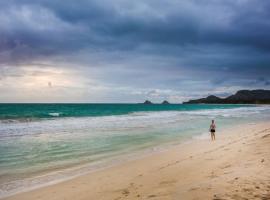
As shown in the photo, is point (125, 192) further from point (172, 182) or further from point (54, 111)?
point (54, 111)

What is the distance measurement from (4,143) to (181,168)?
1210cm

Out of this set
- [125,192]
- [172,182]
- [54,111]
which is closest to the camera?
[125,192]

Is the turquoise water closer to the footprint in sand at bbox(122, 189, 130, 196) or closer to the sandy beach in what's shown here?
the sandy beach

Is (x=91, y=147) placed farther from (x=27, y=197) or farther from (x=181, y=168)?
(x=27, y=197)

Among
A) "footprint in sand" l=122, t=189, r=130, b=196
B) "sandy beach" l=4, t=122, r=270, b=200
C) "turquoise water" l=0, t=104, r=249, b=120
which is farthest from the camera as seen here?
"turquoise water" l=0, t=104, r=249, b=120

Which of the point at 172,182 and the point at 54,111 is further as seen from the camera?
the point at 54,111

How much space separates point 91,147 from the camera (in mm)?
17094

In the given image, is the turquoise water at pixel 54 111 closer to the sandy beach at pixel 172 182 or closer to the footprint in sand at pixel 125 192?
the sandy beach at pixel 172 182

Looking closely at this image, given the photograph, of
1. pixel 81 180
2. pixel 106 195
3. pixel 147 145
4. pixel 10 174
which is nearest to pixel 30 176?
pixel 10 174

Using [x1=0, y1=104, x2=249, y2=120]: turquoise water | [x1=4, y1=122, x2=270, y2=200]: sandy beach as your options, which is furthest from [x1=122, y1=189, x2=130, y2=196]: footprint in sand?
[x1=0, y1=104, x2=249, y2=120]: turquoise water

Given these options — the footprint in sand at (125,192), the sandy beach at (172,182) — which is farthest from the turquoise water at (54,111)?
the footprint in sand at (125,192)

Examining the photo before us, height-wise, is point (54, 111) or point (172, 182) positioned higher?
point (54, 111)

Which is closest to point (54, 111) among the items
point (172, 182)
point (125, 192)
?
point (172, 182)

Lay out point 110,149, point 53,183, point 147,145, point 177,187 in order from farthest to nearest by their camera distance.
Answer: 1. point 147,145
2. point 110,149
3. point 53,183
4. point 177,187
